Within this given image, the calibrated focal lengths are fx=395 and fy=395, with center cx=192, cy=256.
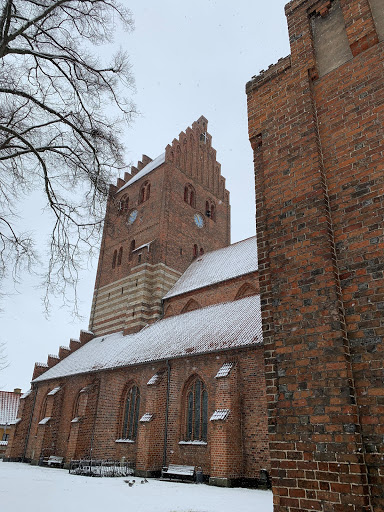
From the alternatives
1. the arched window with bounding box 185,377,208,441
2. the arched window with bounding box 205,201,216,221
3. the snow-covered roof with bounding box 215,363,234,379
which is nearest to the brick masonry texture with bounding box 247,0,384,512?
the snow-covered roof with bounding box 215,363,234,379

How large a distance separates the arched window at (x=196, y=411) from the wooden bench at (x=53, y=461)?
27.7 feet

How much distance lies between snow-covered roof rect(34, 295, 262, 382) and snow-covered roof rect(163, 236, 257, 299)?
2.08m

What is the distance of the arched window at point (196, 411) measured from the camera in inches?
579

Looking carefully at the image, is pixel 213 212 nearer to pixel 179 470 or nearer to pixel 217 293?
pixel 217 293

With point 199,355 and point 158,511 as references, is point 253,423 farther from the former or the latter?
point 158,511

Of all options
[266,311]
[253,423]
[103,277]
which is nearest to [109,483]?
[253,423]

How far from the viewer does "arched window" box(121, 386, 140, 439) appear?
1783 centimetres

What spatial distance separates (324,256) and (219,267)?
19.2m

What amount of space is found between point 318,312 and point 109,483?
1222 cm

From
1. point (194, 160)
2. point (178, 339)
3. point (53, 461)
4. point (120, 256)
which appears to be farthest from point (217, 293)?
point (194, 160)

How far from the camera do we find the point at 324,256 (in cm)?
371

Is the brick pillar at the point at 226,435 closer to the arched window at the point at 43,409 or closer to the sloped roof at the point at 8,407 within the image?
the arched window at the point at 43,409

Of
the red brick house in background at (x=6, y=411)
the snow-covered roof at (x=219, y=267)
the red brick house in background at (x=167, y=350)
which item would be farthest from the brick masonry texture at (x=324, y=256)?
the red brick house in background at (x=6, y=411)

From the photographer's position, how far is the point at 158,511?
26.1 feet
